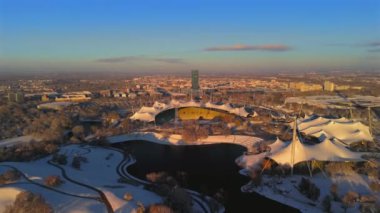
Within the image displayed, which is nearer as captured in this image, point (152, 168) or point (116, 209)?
point (116, 209)

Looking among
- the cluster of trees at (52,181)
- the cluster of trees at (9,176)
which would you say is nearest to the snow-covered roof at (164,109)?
the cluster of trees at (9,176)

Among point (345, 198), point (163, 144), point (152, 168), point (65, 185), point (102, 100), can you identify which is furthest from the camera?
point (102, 100)

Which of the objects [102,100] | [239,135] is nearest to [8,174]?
[239,135]

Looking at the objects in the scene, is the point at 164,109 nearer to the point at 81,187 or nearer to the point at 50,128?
the point at 50,128

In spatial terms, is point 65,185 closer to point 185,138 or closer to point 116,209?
point 116,209

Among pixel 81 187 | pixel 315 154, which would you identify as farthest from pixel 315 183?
pixel 81 187

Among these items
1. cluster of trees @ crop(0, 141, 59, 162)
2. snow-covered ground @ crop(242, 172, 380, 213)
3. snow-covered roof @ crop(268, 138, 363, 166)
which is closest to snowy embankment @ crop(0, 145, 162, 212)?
cluster of trees @ crop(0, 141, 59, 162)

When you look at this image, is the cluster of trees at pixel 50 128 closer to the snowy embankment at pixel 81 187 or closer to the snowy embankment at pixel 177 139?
the snowy embankment at pixel 177 139
